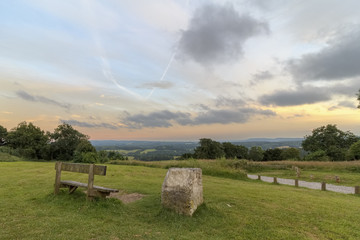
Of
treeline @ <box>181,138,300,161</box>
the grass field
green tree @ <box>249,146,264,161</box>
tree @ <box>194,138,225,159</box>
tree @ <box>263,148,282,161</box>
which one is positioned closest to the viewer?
the grass field

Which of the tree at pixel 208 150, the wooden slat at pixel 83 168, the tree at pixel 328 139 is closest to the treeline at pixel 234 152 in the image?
the tree at pixel 208 150

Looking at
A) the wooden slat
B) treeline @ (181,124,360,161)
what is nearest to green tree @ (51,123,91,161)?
treeline @ (181,124,360,161)

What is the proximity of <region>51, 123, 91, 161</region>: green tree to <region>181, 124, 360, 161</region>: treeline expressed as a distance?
32.6 m

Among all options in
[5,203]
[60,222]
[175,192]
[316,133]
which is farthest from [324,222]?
[316,133]

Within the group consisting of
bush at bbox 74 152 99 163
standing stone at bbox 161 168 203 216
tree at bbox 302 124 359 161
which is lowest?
bush at bbox 74 152 99 163

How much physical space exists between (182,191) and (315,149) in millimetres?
70485

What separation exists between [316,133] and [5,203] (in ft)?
252

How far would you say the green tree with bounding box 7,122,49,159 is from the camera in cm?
5235

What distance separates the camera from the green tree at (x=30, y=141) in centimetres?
5235

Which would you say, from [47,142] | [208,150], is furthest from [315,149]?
[47,142]

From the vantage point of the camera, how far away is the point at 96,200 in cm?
761

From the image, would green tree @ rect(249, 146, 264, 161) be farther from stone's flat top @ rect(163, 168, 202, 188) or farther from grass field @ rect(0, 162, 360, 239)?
stone's flat top @ rect(163, 168, 202, 188)

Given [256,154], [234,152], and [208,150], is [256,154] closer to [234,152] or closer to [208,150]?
[234,152]

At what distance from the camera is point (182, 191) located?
6.96 metres
